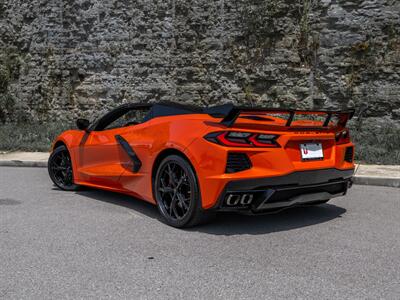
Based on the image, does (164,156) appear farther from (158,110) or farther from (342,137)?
(342,137)

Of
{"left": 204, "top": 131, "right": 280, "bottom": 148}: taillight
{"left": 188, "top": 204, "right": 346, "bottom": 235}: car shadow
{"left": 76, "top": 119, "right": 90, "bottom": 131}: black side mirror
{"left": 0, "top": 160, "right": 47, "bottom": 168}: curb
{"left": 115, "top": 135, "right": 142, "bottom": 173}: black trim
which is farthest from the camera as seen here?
{"left": 0, "top": 160, "right": 47, "bottom": 168}: curb

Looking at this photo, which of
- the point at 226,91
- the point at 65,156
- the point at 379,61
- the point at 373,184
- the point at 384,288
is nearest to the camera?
the point at 384,288

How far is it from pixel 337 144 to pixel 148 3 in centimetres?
955

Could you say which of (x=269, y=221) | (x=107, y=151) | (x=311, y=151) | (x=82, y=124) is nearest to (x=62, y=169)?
(x=82, y=124)

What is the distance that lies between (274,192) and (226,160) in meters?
0.54

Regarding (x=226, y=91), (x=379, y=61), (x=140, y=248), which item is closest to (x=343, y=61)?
(x=379, y=61)

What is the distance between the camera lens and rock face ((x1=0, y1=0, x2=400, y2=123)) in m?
11.2

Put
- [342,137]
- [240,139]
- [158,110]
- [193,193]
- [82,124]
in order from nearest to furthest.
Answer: [240,139] → [193,193] → [342,137] → [158,110] → [82,124]

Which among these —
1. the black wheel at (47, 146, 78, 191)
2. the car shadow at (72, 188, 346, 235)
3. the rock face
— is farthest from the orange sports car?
the rock face

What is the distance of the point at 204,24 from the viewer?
12766mm

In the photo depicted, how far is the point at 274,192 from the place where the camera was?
4457mm

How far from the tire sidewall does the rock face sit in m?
7.45

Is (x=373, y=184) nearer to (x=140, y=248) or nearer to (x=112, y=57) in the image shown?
(x=140, y=248)

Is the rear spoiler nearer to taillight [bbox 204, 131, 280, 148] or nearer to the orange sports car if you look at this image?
the orange sports car
